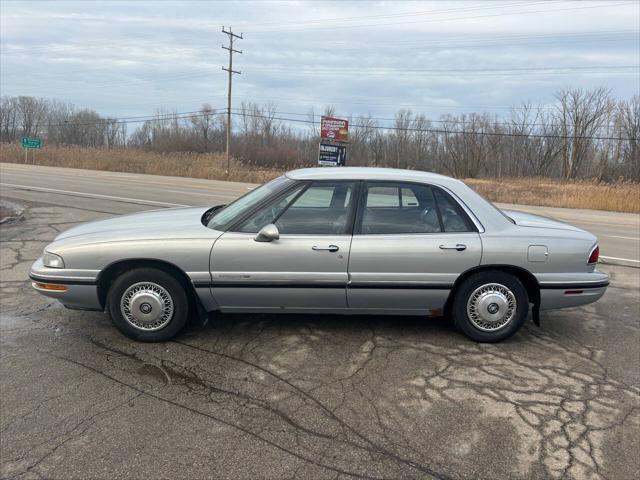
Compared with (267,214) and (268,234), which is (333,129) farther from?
(268,234)

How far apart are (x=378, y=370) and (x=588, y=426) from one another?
140 cm

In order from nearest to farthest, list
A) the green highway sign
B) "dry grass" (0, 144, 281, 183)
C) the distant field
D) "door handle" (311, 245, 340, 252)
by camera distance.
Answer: "door handle" (311, 245, 340, 252), the distant field, "dry grass" (0, 144, 281, 183), the green highway sign

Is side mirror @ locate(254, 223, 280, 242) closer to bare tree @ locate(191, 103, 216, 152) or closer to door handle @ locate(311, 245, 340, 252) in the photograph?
door handle @ locate(311, 245, 340, 252)

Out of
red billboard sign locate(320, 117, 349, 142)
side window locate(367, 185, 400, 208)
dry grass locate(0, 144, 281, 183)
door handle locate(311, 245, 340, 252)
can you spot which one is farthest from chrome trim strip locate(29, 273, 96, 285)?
red billboard sign locate(320, 117, 349, 142)

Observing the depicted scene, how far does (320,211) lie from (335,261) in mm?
488

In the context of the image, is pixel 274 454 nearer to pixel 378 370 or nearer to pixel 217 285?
pixel 378 370

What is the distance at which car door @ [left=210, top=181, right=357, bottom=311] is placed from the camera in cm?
391

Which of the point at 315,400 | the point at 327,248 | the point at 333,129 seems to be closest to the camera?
the point at 315,400

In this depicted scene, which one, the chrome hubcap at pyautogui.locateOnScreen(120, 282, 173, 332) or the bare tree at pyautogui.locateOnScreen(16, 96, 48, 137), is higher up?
the bare tree at pyautogui.locateOnScreen(16, 96, 48, 137)

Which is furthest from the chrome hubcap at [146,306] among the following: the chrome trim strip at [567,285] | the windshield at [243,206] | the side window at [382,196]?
the chrome trim strip at [567,285]

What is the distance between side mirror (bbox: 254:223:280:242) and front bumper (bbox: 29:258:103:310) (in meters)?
1.34

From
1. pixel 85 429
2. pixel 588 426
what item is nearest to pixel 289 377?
pixel 85 429

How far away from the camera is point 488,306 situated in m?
4.13

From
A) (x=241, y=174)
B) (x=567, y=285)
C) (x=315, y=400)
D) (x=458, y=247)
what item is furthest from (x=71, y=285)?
(x=241, y=174)
